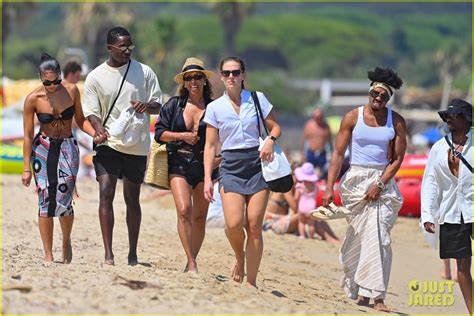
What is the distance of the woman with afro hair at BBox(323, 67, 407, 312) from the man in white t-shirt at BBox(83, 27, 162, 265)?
156 centimetres

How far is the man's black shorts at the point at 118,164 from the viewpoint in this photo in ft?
27.6

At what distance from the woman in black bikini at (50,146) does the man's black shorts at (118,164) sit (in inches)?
8.2

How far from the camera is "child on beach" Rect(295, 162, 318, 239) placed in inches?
506

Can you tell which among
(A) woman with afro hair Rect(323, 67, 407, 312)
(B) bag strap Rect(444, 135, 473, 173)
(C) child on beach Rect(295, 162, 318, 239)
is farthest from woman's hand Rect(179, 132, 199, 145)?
(C) child on beach Rect(295, 162, 318, 239)

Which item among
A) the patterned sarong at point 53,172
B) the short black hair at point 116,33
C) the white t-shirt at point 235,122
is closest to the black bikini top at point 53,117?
the patterned sarong at point 53,172

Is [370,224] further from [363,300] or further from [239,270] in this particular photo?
[239,270]

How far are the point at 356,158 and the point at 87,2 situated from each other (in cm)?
5772

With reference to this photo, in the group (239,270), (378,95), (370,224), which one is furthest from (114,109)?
(370,224)

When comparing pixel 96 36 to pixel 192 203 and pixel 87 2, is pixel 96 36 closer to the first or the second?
pixel 87 2

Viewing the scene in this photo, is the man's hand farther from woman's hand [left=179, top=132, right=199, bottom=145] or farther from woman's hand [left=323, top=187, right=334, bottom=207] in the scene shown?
woman's hand [left=323, top=187, right=334, bottom=207]

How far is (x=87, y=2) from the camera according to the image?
2537 inches

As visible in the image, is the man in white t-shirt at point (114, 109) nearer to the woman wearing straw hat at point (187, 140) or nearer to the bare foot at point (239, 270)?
the woman wearing straw hat at point (187, 140)

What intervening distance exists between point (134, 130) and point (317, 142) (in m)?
8.91

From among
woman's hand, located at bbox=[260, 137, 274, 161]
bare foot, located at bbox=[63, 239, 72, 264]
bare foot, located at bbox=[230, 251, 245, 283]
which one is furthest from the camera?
bare foot, located at bbox=[63, 239, 72, 264]
